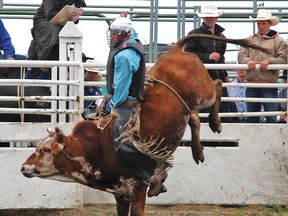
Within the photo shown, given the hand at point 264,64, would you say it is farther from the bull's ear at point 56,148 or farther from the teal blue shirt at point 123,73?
the bull's ear at point 56,148

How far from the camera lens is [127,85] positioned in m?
8.69

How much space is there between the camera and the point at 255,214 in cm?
1058

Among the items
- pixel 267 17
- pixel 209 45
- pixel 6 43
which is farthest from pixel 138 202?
pixel 267 17

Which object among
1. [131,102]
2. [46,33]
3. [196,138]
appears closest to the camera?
[131,102]

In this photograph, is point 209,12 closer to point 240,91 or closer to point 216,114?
point 240,91

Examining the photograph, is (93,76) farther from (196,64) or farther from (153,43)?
(196,64)

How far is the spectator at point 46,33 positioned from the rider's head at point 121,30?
2.17m

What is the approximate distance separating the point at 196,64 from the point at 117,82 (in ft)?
3.66

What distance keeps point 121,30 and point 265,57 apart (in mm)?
2912

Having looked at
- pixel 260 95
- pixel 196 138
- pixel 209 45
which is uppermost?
pixel 209 45

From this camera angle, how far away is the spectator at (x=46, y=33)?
35.9ft

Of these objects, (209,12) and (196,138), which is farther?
(209,12)

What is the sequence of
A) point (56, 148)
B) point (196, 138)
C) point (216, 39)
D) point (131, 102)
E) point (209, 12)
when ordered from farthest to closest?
point (209, 12) < point (216, 39) < point (196, 138) < point (131, 102) < point (56, 148)

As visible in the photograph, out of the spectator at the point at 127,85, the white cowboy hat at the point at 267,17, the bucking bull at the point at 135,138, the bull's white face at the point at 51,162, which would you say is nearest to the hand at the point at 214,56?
the white cowboy hat at the point at 267,17
